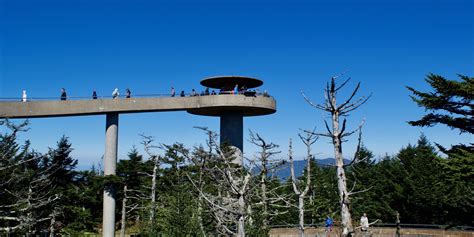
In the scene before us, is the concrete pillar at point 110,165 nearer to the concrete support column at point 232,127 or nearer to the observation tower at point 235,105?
the observation tower at point 235,105

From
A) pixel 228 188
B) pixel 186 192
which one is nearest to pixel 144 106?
pixel 186 192

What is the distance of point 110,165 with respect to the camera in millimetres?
33594

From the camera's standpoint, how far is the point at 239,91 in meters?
36.8

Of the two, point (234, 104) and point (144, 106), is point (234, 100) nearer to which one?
point (234, 104)

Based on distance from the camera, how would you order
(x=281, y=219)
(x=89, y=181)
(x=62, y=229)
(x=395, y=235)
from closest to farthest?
1. (x=395, y=235)
2. (x=62, y=229)
3. (x=89, y=181)
4. (x=281, y=219)

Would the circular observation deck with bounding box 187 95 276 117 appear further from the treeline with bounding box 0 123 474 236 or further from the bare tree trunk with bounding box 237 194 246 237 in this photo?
the bare tree trunk with bounding box 237 194 246 237

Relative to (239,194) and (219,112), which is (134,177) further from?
(239,194)

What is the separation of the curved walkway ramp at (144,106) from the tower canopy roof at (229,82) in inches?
78.4

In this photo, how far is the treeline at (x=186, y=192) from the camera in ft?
54.8

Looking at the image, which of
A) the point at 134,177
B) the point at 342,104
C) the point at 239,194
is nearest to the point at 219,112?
the point at 134,177

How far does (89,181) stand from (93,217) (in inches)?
122

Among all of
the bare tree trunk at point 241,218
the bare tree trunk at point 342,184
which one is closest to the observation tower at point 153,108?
the bare tree trunk at point 241,218

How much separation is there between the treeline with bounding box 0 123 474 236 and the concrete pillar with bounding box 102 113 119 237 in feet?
2.65

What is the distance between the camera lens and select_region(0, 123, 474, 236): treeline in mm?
16706
